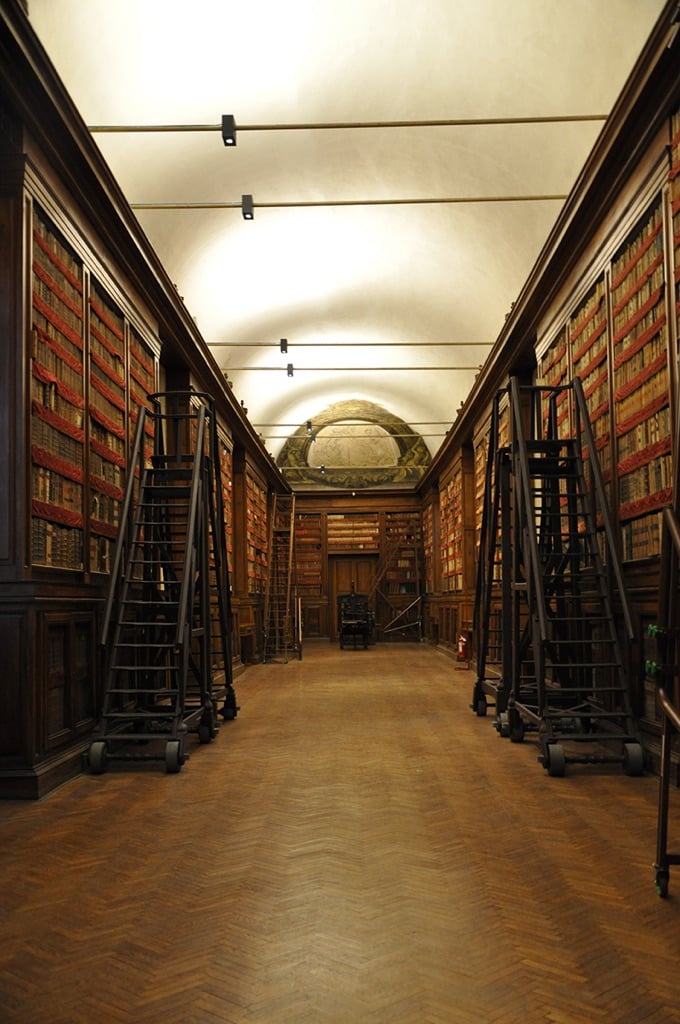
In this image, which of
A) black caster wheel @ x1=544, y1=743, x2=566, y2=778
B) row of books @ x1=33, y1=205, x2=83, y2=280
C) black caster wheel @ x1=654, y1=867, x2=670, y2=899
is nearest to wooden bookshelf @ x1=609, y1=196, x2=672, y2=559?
black caster wheel @ x1=544, y1=743, x2=566, y2=778

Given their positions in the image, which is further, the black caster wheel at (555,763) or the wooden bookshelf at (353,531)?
the wooden bookshelf at (353,531)

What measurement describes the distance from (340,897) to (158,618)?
16.7ft

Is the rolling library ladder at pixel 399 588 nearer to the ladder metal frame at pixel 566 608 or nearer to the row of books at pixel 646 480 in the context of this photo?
the ladder metal frame at pixel 566 608

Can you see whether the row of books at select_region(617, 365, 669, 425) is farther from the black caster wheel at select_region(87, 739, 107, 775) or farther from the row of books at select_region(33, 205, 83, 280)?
the black caster wheel at select_region(87, 739, 107, 775)

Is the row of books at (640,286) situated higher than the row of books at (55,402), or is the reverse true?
the row of books at (640,286)

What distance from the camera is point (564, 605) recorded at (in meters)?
7.38

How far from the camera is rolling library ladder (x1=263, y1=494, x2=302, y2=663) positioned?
55.9 feet

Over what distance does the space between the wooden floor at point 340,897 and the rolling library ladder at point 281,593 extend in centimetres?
1049

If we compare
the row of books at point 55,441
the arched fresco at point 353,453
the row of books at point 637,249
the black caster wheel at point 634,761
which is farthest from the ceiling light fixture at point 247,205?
the arched fresco at point 353,453

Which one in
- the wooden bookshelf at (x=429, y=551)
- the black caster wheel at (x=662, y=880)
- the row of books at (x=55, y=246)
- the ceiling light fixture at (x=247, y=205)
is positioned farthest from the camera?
the wooden bookshelf at (x=429, y=551)

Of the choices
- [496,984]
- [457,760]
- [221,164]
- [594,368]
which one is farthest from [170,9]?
[496,984]

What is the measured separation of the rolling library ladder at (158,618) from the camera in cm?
592

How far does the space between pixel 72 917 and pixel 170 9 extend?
21.4 ft

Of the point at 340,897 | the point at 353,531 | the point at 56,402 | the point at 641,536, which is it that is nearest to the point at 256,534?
the point at 353,531
